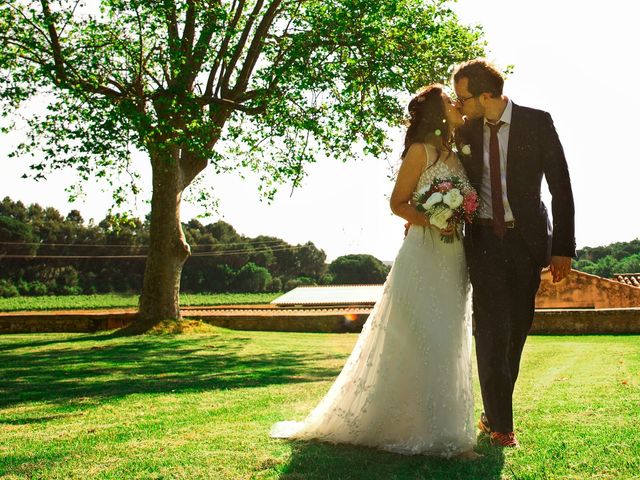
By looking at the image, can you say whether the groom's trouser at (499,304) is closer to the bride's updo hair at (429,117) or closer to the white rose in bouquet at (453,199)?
the white rose in bouquet at (453,199)

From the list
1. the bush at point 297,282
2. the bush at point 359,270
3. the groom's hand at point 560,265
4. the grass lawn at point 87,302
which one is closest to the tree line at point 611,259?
the bush at point 359,270

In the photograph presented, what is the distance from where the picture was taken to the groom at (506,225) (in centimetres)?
406

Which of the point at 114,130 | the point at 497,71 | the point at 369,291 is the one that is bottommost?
the point at 369,291

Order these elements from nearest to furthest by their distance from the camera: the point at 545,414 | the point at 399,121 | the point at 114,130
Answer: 1. the point at 545,414
2. the point at 114,130
3. the point at 399,121

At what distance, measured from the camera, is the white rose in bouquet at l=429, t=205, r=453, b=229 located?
3955 millimetres

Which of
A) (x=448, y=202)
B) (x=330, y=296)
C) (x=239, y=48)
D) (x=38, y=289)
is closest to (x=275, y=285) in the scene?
(x=38, y=289)

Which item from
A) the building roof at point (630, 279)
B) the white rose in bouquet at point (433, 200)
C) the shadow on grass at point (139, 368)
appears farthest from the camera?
the building roof at point (630, 279)

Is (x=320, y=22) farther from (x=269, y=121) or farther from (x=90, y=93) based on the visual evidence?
(x=90, y=93)

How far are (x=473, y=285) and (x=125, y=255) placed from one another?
69.6m

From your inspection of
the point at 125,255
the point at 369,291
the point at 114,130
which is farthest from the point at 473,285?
the point at 125,255

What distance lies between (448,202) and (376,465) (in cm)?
161

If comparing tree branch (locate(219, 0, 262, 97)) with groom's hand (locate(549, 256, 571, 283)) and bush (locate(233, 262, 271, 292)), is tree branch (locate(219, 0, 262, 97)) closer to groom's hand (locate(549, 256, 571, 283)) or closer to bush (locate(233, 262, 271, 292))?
groom's hand (locate(549, 256, 571, 283))

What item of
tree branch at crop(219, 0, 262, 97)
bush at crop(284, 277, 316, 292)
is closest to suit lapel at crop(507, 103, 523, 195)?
tree branch at crop(219, 0, 262, 97)

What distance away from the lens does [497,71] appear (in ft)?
14.0
